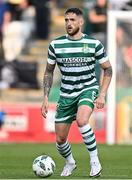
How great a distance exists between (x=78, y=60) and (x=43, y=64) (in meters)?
11.5

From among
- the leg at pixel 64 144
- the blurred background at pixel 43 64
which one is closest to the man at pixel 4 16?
the blurred background at pixel 43 64

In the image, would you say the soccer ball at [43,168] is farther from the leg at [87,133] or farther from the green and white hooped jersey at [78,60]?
the green and white hooped jersey at [78,60]

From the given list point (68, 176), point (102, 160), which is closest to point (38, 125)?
point (102, 160)

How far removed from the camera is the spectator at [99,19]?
2100 centimetres

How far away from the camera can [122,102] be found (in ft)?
64.0

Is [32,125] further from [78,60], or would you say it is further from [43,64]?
[78,60]

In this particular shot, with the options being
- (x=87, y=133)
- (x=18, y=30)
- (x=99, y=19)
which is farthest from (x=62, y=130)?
(x=18, y=30)

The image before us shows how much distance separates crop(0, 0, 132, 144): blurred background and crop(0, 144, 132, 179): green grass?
1633mm

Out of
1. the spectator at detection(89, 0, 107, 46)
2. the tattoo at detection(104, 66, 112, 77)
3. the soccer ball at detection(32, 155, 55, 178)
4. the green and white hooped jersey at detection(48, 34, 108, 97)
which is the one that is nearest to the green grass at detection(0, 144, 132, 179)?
the soccer ball at detection(32, 155, 55, 178)

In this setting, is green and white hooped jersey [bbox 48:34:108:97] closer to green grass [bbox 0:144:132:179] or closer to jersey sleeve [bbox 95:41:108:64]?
jersey sleeve [bbox 95:41:108:64]

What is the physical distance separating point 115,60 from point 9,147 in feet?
12.5

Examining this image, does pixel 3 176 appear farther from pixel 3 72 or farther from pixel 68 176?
pixel 3 72

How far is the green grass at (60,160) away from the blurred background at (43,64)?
1633mm

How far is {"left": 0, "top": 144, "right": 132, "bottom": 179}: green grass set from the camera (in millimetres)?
10423
